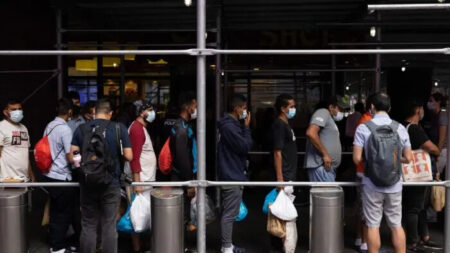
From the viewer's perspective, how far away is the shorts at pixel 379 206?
485cm

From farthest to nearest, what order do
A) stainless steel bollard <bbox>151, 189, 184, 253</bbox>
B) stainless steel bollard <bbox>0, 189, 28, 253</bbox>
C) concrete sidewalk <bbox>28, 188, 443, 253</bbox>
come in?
1. concrete sidewalk <bbox>28, 188, 443, 253</bbox>
2. stainless steel bollard <bbox>0, 189, 28, 253</bbox>
3. stainless steel bollard <bbox>151, 189, 184, 253</bbox>

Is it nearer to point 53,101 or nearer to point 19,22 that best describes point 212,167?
point 53,101

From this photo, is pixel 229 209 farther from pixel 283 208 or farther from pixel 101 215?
pixel 101 215

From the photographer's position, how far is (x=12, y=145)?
5.69 meters

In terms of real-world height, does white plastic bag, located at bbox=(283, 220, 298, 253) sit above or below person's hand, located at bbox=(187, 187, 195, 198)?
below

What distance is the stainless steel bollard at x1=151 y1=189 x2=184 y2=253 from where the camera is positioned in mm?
4871

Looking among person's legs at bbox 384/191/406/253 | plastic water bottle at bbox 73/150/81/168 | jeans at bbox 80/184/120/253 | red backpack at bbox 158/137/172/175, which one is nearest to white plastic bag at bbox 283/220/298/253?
person's legs at bbox 384/191/406/253

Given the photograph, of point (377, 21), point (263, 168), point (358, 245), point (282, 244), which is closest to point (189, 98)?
point (282, 244)

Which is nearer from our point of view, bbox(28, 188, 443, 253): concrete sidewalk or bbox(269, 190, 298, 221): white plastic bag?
bbox(269, 190, 298, 221): white plastic bag

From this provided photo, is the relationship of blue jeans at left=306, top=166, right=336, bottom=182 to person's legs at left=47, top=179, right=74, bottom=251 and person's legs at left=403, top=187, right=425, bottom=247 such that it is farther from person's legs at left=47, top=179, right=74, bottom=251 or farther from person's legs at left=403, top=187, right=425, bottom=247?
person's legs at left=47, top=179, right=74, bottom=251

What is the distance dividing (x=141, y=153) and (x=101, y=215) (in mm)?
867

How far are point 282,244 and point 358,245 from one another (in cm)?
94

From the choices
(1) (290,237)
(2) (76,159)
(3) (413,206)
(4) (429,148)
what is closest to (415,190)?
(3) (413,206)

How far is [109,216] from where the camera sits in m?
5.00
